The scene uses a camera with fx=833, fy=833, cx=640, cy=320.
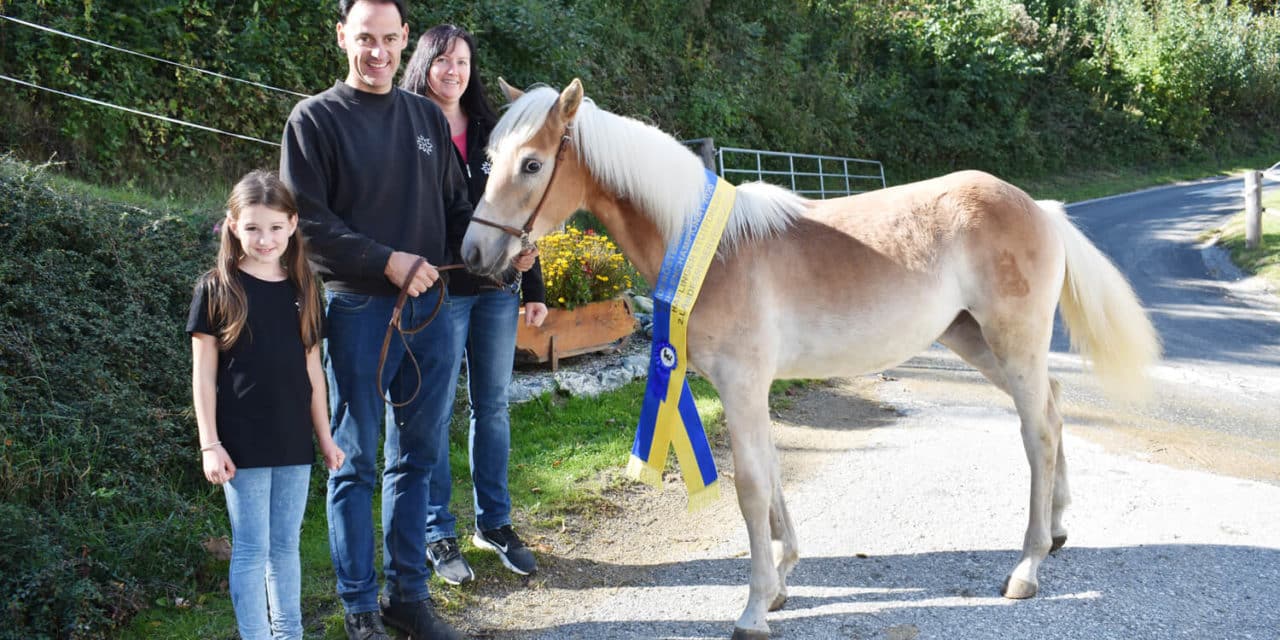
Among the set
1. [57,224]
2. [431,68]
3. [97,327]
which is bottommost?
[97,327]

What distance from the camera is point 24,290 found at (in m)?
3.59

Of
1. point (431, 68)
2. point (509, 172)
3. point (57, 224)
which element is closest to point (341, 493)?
point (509, 172)

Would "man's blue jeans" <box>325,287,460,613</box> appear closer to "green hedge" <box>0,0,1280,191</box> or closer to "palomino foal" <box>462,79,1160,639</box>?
"palomino foal" <box>462,79,1160,639</box>

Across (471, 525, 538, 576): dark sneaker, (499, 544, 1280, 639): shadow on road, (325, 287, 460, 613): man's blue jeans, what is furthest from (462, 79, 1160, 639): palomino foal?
(471, 525, 538, 576): dark sneaker

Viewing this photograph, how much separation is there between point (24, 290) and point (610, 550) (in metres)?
2.82

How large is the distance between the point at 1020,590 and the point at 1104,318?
1427 millimetres

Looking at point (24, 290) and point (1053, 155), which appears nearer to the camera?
point (24, 290)

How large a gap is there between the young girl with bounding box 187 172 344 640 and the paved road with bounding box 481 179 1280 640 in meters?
1.05

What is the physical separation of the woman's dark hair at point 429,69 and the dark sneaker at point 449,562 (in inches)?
72.3

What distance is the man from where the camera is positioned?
2.68 m

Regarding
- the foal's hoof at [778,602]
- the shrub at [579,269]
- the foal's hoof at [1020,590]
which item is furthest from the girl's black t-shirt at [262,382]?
the shrub at [579,269]

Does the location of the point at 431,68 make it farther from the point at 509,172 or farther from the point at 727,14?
the point at 727,14

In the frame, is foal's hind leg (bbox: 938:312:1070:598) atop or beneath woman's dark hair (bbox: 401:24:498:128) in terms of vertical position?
beneath

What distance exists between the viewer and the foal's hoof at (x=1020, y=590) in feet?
11.1
